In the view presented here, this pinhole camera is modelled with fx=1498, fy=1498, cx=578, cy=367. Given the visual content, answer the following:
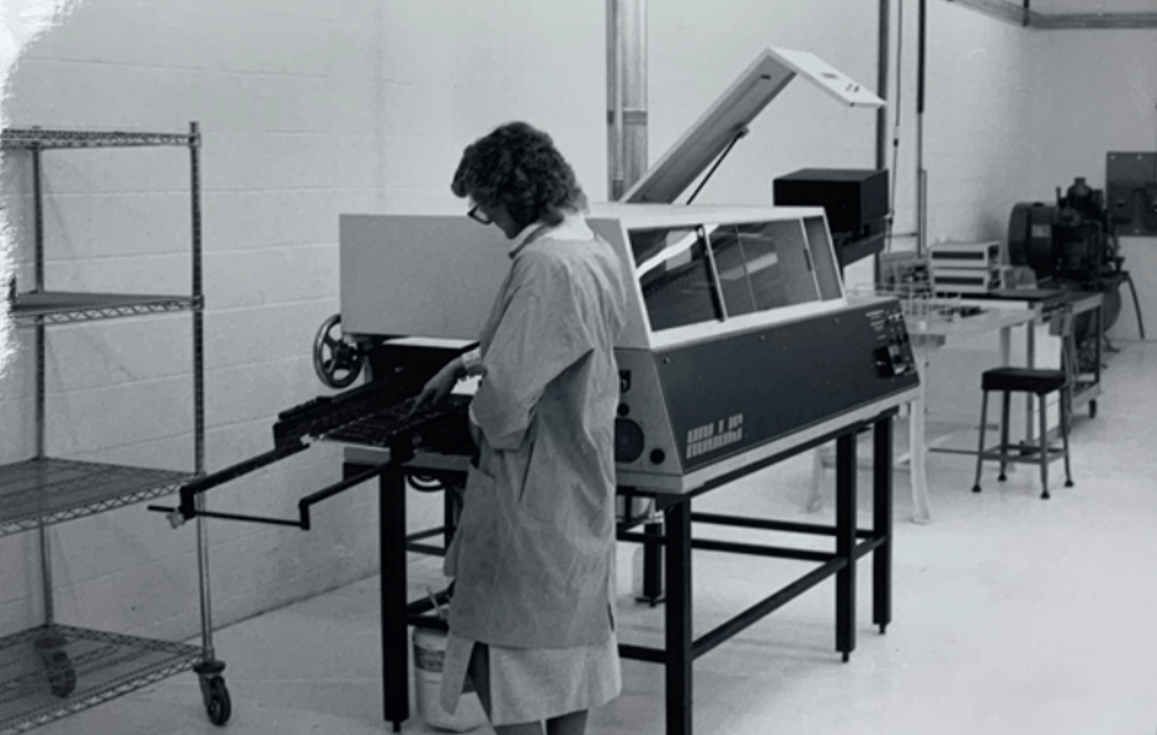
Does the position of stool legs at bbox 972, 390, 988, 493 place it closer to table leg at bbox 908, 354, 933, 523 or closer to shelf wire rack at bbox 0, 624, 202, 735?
table leg at bbox 908, 354, 933, 523

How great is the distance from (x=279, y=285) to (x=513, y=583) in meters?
1.98

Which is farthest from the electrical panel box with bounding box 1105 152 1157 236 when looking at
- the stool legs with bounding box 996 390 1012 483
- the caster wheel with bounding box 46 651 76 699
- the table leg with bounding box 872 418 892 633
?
the caster wheel with bounding box 46 651 76 699

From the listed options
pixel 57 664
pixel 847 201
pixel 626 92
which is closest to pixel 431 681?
pixel 57 664

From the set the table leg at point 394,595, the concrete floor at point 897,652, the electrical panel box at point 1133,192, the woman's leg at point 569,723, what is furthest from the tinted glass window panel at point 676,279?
the electrical panel box at point 1133,192

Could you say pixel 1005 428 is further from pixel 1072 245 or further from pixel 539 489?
pixel 539 489

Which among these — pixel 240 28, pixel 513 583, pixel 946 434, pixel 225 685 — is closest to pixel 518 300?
pixel 513 583

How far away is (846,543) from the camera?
13.6 feet

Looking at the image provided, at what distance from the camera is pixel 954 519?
585 cm

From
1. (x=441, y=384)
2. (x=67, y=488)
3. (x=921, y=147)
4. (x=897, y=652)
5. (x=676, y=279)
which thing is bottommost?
(x=897, y=652)

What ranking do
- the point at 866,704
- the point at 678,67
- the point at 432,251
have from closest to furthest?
1. the point at 432,251
2. the point at 866,704
3. the point at 678,67

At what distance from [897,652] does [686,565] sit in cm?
123

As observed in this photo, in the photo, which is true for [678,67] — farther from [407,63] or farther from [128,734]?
[128,734]

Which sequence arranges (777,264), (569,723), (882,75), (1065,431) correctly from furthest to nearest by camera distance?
(882,75) < (1065,431) < (777,264) < (569,723)

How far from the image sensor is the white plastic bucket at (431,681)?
3.54 metres
